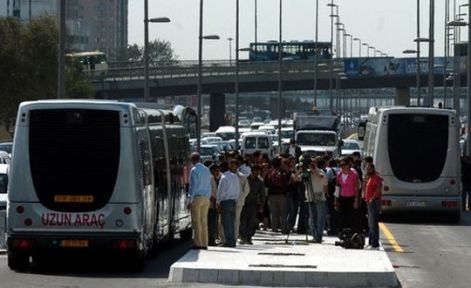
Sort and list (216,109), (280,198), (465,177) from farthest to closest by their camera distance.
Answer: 1. (216,109)
2. (465,177)
3. (280,198)

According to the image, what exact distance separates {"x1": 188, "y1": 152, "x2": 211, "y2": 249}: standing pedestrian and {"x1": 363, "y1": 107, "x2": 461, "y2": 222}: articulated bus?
14.9 meters

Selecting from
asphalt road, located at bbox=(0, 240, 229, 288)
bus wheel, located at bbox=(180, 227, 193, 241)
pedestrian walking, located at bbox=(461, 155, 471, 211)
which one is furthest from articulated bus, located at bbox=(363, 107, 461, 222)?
asphalt road, located at bbox=(0, 240, 229, 288)

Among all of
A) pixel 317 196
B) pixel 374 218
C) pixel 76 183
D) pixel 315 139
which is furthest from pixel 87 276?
pixel 315 139

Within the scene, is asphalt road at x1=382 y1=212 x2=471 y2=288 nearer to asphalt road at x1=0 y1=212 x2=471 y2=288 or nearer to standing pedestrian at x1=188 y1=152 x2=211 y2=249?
asphalt road at x1=0 y1=212 x2=471 y2=288

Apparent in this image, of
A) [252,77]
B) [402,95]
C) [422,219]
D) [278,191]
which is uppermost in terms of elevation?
[252,77]

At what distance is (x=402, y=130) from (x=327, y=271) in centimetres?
1974

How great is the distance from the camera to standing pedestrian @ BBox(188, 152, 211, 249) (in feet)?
89.5

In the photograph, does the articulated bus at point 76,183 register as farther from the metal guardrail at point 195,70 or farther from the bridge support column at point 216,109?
the bridge support column at point 216,109

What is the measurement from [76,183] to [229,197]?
3668mm

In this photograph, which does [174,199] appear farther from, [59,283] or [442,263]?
[59,283]

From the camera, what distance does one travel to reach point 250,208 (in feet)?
100

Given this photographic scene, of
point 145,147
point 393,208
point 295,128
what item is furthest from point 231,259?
point 295,128

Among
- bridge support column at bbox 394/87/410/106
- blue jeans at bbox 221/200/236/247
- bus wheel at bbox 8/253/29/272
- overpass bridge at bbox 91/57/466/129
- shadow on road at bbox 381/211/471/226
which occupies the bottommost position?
shadow on road at bbox 381/211/471/226

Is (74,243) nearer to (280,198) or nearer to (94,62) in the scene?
(280,198)
